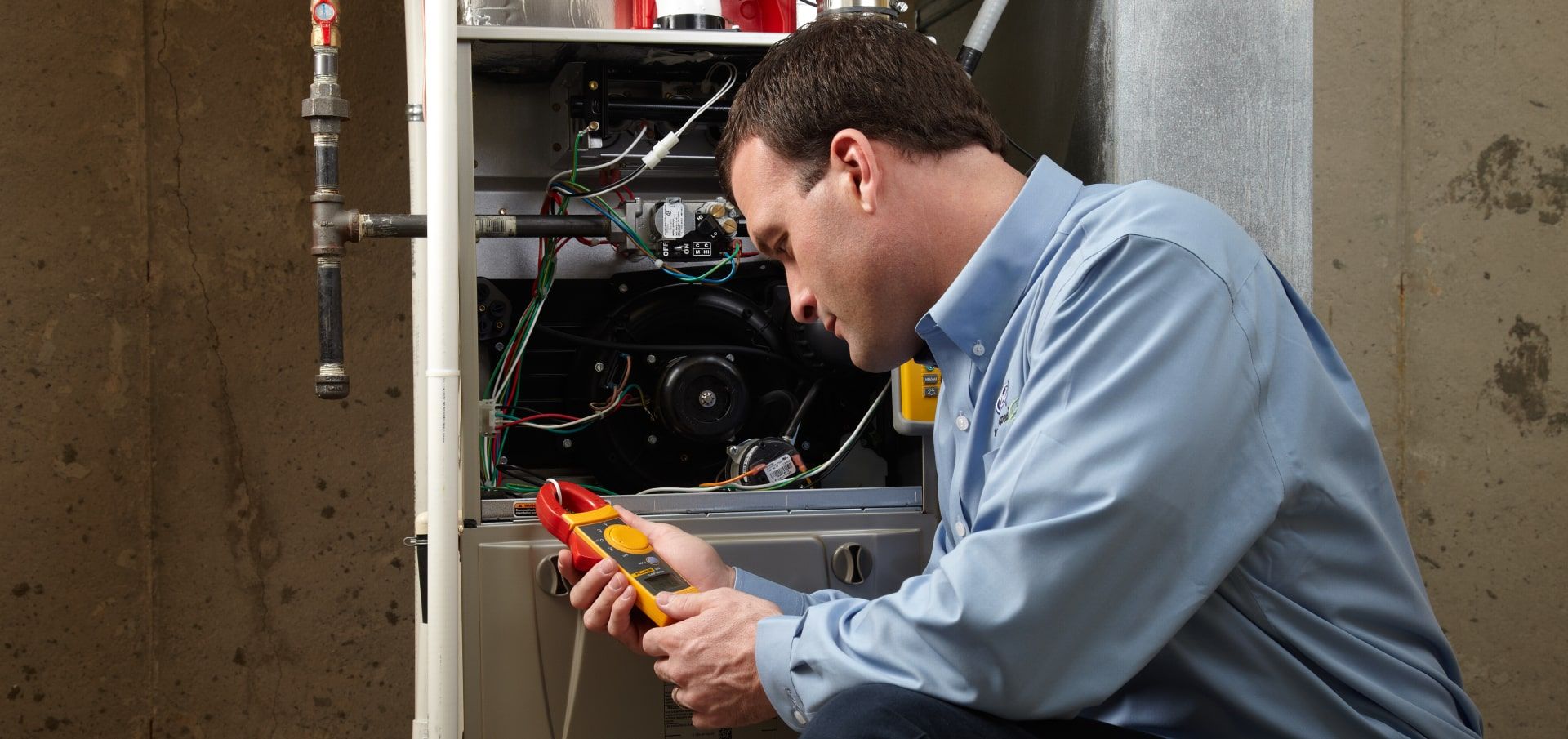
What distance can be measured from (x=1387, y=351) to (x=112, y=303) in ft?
7.27

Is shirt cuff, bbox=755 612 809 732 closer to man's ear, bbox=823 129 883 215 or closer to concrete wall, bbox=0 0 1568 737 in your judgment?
man's ear, bbox=823 129 883 215

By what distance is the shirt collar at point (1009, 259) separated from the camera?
981mm

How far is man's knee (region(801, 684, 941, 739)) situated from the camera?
0.81 metres

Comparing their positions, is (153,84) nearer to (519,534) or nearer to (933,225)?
(519,534)

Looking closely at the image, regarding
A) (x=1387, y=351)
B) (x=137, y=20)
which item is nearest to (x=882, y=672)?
(x=1387, y=351)

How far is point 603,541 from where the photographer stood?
1202 millimetres

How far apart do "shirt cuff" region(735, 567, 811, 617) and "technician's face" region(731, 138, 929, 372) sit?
258 millimetres

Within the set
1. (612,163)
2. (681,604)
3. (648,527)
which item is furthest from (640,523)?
(612,163)

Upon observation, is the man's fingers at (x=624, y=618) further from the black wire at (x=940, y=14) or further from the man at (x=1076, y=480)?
the black wire at (x=940, y=14)

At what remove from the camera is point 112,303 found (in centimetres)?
193

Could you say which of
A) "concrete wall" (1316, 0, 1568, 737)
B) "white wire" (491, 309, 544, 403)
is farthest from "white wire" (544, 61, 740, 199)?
"concrete wall" (1316, 0, 1568, 737)

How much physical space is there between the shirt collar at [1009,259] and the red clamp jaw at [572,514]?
455 mm

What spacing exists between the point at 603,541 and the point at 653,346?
16.0 inches

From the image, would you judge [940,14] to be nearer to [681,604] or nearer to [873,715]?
[681,604]
